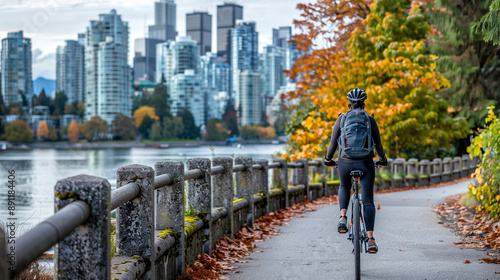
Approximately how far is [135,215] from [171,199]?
1.23 meters

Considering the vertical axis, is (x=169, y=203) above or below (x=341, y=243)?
above

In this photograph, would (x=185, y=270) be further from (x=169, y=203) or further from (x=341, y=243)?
(x=341, y=243)

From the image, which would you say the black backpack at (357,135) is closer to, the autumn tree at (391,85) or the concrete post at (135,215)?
the concrete post at (135,215)

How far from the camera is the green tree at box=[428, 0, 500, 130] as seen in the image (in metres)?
31.8

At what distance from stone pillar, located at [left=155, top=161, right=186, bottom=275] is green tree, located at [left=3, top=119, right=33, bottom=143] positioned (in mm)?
84227

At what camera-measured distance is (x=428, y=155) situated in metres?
32.4

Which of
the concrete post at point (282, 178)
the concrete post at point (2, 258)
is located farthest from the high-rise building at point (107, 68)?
the concrete post at point (2, 258)

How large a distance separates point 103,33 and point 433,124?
15696cm

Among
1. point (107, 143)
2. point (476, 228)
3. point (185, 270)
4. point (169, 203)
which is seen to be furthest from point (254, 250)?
point (107, 143)

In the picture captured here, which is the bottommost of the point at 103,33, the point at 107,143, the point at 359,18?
the point at 107,143

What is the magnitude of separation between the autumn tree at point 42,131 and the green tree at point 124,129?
19271 millimetres

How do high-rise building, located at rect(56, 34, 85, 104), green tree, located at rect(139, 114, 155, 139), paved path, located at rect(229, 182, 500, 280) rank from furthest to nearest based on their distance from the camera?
1. high-rise building, located at rect(56, 34, 85, 104)
2. green tree, located at rect(139, 114, 155, 139)
3. paved path, located at rect(229, 182, 500, 280)

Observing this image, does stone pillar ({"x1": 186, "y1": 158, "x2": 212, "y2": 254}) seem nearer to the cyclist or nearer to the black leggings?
the cyclist

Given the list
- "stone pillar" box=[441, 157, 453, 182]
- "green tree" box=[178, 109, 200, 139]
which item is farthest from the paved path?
"green tree" box=[178, 109, 200, 139]
